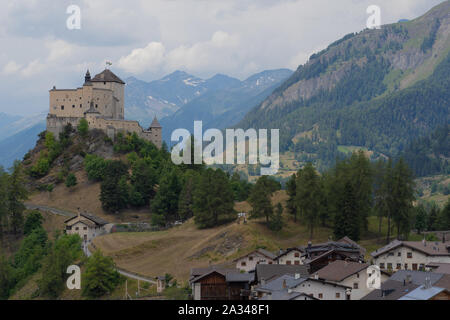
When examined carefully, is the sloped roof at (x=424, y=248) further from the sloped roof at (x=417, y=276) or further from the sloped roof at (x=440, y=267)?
the sloped roof at (x=417, y=276)

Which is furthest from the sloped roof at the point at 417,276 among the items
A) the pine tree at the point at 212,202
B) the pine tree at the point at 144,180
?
the pine tree at the point at 144,180

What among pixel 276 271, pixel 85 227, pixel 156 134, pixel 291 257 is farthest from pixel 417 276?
pixel 156 134

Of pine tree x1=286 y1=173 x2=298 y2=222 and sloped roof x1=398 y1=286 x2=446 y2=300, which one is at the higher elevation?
pine tree x1=286 y1=173 x2=298 y2=222

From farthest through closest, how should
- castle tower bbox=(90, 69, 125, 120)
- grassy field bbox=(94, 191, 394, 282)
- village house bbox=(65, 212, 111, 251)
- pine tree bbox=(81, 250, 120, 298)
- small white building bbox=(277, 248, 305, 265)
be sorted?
1. castle tower bbox=(90, 69, 125, 120)
2. village house bbox=(65, 212, 111, 251)
3. grassy field bbox=(94, 191, 394, 282)
4. pine tree bbox=(81, 250, 120, 298)
5. small white building bbox=(277, 248, 305, 265)

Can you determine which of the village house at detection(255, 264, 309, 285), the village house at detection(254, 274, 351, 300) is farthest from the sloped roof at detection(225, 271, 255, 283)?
the village house at detection(254, 274, 351, 300)

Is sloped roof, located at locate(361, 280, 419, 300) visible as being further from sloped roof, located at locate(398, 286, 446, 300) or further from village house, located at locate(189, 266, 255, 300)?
village house, located at locate(189, 266, 255, 300)

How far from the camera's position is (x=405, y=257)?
225 feet

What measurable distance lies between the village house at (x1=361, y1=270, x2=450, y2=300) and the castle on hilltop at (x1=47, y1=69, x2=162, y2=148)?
7705cm

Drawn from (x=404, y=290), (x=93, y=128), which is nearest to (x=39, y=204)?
(x=93, y=128)

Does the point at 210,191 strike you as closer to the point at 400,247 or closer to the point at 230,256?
the point at 230,256

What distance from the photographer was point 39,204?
114 meters

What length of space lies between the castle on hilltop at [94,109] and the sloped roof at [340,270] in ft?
237

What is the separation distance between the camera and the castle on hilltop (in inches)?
4811

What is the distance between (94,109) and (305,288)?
263ft
